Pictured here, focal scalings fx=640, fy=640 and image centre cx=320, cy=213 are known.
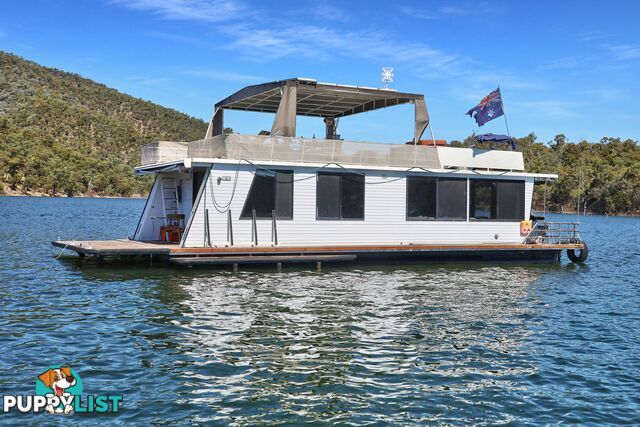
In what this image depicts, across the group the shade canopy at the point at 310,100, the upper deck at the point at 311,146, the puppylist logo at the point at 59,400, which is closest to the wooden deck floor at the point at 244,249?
the upper deck at the point at 311,146

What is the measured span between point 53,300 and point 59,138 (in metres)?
126

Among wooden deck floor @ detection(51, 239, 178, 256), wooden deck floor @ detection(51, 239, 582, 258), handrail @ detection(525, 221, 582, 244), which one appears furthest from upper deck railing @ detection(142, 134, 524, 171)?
wooden deck floor @ detection(51, 239, 178, 256)

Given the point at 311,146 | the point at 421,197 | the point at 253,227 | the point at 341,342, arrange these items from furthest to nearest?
the point at 421,197
the point at 311,146
the point at 253,227
the point at 341,342

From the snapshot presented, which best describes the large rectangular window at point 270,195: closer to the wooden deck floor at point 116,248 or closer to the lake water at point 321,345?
the lake water at point 321,345

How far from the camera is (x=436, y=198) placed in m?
21.7

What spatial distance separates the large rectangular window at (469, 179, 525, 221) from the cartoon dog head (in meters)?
16.1

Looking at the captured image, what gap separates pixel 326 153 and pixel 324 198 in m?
1.41

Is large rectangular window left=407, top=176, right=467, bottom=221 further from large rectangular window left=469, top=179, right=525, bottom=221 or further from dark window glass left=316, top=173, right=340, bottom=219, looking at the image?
dark window glass left=316, top=173, right=340, bottom=219

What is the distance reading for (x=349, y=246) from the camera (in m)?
19.8

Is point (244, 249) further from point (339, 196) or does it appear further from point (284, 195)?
point (339, 196)

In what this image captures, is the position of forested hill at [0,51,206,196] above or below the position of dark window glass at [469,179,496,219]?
above

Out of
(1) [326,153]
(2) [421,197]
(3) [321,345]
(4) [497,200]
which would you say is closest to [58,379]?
(3) [321,345]

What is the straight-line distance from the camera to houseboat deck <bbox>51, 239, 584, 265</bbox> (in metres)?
17.5

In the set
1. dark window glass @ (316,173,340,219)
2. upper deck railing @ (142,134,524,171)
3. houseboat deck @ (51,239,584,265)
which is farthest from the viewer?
dark window glass @ (316,173,340,219)
